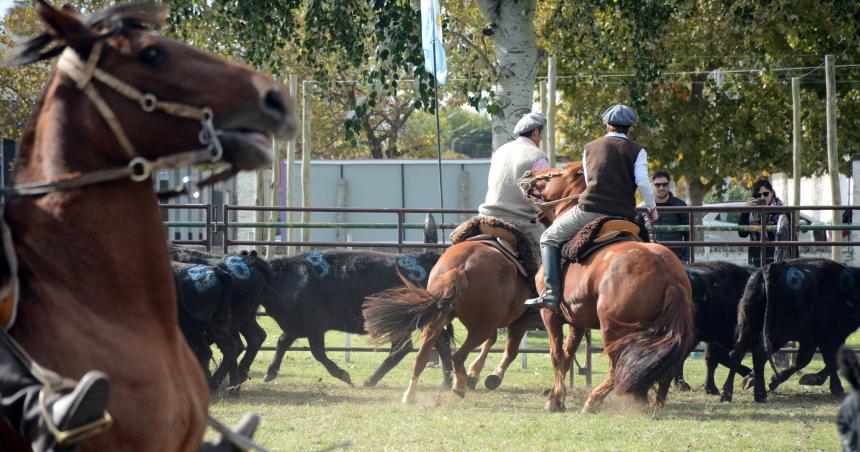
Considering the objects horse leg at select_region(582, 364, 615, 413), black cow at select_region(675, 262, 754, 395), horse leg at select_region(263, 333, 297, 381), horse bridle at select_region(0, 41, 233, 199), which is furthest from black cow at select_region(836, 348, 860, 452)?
horse leg at select_region(263, 333, 297, 381)

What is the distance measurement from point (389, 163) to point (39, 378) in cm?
2465

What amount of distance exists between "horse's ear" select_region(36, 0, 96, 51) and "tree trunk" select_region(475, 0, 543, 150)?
1066 cm

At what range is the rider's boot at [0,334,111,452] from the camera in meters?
2.95

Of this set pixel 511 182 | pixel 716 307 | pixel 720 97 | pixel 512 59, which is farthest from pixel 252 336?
pixel 720 97

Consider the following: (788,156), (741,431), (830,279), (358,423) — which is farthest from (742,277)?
(788,156)

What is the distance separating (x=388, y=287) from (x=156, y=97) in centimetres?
853

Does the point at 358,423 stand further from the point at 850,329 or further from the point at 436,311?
the point at 850,329

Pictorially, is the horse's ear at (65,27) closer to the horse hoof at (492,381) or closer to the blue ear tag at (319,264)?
the horse hoof at (492,381)

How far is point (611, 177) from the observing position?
30.2ft

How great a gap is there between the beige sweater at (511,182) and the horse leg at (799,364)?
3.04 metres

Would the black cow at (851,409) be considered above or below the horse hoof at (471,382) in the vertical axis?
above

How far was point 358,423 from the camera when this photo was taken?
8438 mm

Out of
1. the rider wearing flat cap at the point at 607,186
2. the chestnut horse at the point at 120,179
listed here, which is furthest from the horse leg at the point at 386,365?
the chestnut horse at the point at 120,179

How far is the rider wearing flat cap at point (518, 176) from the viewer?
1052 cm
